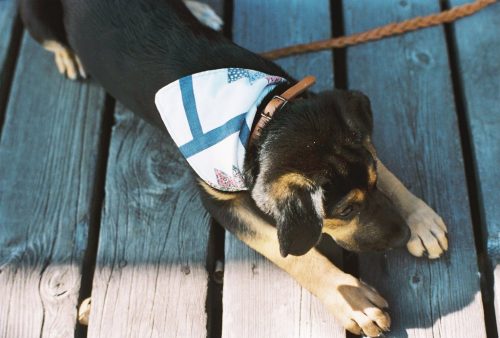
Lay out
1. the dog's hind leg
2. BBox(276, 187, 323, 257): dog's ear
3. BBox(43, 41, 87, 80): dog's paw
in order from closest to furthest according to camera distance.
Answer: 1. BBox(276, 187, 323, 257): dog's ear
2. the dog's hind leg
3. BBox(43, 41, 87, 80): dog's paw

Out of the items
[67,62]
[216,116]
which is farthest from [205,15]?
[216,116]

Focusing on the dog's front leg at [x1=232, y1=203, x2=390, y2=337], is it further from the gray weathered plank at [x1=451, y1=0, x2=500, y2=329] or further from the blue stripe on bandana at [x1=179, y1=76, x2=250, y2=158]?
the gray weathered plank at [x1=451, y1=0, x2=500, y2=329]

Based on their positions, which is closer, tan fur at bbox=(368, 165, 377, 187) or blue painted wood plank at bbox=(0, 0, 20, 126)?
tan fur at bbox=(368, 165, 377, 187)

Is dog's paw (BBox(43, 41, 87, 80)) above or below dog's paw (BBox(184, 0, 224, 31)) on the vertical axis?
below

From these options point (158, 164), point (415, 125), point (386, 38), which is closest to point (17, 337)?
point (158, 164)

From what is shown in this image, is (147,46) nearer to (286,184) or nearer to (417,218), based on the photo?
(286,184)

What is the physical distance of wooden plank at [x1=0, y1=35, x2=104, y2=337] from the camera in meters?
3.47

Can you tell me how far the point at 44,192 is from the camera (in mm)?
3809

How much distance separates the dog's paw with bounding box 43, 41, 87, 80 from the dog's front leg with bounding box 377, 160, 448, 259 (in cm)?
191

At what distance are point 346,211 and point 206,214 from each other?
95 cm

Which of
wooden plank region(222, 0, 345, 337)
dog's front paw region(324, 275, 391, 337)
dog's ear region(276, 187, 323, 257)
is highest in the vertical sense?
dog's ear region(276, 187, 323, 257)

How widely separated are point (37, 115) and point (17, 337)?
4.34ft

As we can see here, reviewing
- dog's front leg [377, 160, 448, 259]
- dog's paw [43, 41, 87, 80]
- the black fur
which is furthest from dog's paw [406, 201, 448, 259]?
dog's paw [43, 41, 87, 80]

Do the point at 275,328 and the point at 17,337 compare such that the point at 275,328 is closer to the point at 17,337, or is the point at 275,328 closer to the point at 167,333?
the point at 167,333
